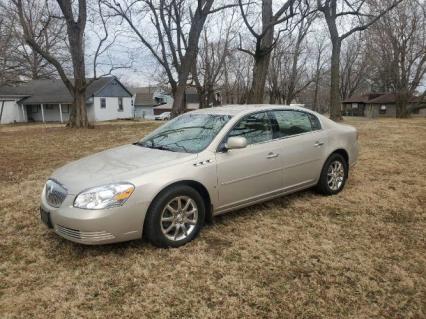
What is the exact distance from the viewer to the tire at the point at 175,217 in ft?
12.1

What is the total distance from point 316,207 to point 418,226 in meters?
1.24

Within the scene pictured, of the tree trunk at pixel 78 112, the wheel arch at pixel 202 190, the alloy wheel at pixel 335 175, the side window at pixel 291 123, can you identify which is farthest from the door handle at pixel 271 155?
the tree trunk at pixel 78 112

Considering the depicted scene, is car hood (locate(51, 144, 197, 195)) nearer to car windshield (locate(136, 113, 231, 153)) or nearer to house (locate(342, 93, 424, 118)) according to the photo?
car windshield (locate(136, 113, 231, 153))

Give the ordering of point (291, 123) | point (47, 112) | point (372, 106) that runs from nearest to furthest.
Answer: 1. point (291, 123)
2. point (47, 112)
3. point (372, 106)

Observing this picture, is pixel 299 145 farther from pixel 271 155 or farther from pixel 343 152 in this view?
pixel 343 152

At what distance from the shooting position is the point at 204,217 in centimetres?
411

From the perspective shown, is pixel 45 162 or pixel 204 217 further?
pixel 45 162

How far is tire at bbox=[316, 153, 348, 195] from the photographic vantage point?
543 cm

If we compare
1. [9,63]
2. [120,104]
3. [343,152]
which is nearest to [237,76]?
[120,104]

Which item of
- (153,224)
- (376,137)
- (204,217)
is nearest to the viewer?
(153,224)

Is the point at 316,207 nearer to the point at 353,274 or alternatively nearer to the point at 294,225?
the point at 294,225

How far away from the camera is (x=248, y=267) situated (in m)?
3.45

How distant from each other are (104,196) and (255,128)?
6.98ft

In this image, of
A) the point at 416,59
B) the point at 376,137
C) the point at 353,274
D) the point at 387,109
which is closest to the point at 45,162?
the point at 353,274
